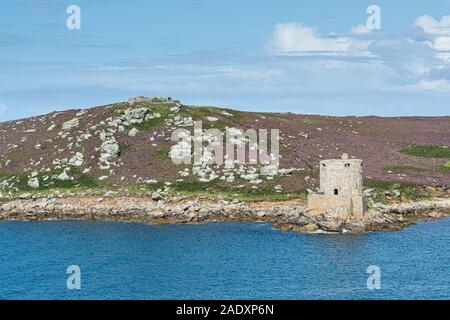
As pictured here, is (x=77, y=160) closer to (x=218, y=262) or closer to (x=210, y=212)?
(x=210, y=212)

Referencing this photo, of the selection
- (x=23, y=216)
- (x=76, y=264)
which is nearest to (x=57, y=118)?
(x=23, y=216)

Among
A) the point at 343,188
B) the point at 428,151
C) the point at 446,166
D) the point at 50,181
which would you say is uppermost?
the point at 428,151

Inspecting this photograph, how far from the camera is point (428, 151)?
128 meters

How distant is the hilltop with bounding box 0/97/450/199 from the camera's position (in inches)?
4146

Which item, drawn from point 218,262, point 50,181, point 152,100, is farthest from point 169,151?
point 218,262

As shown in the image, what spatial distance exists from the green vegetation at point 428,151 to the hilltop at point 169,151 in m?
0.17

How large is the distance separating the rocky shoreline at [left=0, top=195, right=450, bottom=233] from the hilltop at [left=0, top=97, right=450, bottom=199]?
9.60 ft

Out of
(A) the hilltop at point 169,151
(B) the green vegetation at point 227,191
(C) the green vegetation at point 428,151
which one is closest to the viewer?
(B) the green vegetation at point 227,191

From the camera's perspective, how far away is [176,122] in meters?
124

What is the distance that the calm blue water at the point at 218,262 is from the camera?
58594 millimetres

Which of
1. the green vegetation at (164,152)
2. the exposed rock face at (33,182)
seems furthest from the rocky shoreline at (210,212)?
the green vegetation at (164,152)

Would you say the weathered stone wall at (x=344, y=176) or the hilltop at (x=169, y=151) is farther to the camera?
the hilltop at (x=169, y=151)

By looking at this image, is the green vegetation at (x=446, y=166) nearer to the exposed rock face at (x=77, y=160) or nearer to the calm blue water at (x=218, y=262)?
the calm blue water at (x=218, y=262)

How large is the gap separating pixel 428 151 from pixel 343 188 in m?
46.1
